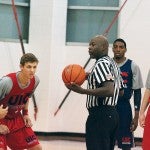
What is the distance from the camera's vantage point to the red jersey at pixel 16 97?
4.52 meters

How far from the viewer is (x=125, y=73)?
17.0 ft

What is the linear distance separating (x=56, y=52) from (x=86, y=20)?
0.98 metres

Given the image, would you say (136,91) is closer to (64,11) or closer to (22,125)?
(22,125)

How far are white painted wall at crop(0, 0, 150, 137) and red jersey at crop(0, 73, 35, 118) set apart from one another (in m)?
3.23

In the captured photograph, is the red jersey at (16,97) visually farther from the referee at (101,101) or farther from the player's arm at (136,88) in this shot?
the player's arm at (136,88)

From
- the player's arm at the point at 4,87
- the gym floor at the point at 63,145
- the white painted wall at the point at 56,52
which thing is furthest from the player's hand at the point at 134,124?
the white painted wall at the point at 56,52

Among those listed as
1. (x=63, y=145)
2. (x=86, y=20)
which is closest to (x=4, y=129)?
(x=63, y=145)

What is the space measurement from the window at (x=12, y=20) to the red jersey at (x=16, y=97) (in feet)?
11.9

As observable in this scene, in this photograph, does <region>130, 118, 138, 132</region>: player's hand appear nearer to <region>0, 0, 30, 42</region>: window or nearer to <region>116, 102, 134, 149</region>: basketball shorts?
<region>116, 102, 134, 149</region>: basketball shorts

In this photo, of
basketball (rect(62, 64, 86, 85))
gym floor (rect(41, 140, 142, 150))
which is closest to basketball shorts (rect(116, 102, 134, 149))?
basketball (rect(62, 64, 86, 85))

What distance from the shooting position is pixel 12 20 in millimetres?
8211

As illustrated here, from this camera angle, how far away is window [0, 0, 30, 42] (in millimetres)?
8164

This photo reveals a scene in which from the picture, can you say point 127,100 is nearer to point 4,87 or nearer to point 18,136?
point 18,136

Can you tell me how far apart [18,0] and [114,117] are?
5.09 meters
